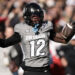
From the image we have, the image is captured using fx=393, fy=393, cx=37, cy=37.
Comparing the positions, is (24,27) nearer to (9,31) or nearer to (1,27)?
(9,31)

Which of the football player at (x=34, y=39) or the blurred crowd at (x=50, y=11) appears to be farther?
the blurred crowd at (x=50, y=11)

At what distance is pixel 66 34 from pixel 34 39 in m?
0.52

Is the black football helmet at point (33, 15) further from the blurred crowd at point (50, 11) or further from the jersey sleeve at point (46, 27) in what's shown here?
the blurred crowd at point (50, 11)

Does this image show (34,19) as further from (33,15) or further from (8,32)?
(8,32)

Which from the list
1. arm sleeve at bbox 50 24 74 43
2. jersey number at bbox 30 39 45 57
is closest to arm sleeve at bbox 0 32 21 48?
jersey number at bbox 30 39 45 57

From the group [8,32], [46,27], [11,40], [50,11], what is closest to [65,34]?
[46,27]

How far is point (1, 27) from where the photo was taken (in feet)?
→ 30.4

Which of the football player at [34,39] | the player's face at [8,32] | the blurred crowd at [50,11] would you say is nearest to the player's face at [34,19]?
the football player at [34,39]

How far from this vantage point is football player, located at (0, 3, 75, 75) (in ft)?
20.0

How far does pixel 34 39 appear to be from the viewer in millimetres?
6082

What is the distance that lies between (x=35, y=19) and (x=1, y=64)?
11.8 feet

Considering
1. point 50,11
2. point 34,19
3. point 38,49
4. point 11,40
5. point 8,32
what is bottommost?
point 50,11

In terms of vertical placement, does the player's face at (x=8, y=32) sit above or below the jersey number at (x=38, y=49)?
below

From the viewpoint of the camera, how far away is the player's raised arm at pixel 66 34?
611 cm
